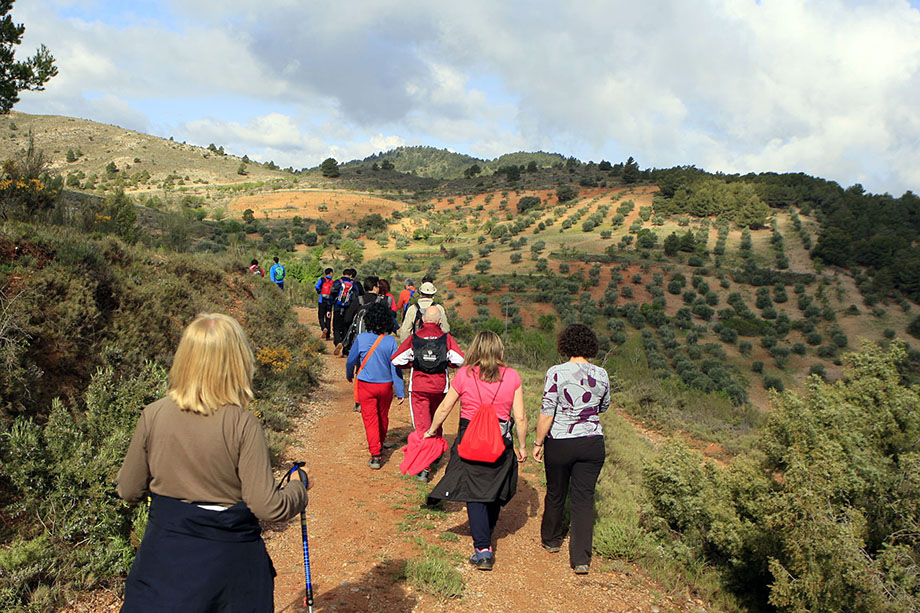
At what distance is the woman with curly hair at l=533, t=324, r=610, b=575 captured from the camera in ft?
15.1

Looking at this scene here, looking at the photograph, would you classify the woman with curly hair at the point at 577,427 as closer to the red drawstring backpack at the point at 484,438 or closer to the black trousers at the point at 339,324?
the red drawstring backpack at the point at 484,438

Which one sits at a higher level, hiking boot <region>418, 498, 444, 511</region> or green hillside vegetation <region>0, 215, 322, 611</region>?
green hillside vegetation <region>0, 215, 322, 611</region>

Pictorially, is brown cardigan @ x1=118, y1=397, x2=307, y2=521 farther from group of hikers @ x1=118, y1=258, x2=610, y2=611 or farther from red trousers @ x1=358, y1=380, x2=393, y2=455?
red trousers @ x1=358, y1=380, x2=393, y2=455

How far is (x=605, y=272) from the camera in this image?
108 ft

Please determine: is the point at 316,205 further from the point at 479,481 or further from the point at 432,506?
the point at 479,481

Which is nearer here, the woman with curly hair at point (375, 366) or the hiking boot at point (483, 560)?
the hiking boot at point (483, 560)

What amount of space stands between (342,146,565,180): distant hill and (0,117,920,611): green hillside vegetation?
342 ft

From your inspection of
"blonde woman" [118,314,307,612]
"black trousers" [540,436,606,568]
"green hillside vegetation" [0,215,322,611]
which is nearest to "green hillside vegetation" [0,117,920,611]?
"green hillside vegetation" [0,215,322,611]

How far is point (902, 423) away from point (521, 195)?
55.2m

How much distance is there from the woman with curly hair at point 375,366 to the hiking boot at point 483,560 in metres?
2.25

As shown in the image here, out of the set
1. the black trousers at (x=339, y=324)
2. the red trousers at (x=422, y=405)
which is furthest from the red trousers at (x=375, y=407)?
the black trousers at (x=339, y=324)

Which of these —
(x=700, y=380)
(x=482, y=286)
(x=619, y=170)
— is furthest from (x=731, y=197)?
(x=700, y=380)

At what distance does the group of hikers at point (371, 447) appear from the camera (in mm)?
2104

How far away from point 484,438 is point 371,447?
2803 mm
